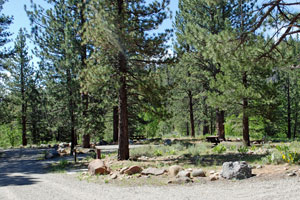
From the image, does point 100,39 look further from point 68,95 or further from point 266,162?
point 266,162

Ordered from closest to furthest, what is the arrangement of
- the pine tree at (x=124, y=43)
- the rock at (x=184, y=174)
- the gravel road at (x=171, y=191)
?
the gravel road at (x=171, y=191), the rock at (x=184, y=174), the pine tree at (x=124, y=43)

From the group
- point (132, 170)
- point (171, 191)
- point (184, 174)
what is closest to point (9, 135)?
point (132, 170)

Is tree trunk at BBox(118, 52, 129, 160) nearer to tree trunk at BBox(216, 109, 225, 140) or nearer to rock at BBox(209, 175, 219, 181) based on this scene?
rock at BBox(209, 175, 219, 181)

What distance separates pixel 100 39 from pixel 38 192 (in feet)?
19.5

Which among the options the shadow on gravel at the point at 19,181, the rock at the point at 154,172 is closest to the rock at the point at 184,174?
the rock at the point at 154,172

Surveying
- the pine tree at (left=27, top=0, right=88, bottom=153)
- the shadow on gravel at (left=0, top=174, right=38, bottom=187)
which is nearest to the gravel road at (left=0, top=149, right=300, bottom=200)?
the shadow on gravel at (left=0, top=174, right=38, bottom=187)

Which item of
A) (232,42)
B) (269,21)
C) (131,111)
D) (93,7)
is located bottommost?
(131,111)

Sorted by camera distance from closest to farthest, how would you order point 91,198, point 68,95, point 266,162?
point 91,198 → point 266,162 → point 68,95

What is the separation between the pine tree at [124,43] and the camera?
31.7ft

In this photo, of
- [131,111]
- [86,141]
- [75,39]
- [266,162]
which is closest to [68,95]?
[75,39]

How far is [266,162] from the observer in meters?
8.04

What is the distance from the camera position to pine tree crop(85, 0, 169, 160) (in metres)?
9.67

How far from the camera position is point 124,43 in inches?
383

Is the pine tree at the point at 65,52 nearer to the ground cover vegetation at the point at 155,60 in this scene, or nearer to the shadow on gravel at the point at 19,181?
the ground cover vegetation at the point at 155,60
